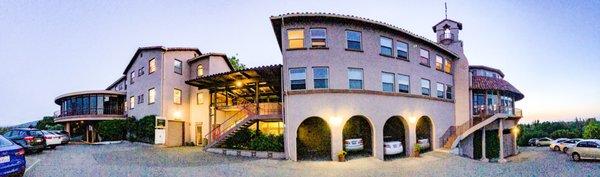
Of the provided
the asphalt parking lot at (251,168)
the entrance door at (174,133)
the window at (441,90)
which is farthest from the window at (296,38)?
the entrance door at (174,133)

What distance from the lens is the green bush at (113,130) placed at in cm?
2834

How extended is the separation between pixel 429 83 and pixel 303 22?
33.1ft

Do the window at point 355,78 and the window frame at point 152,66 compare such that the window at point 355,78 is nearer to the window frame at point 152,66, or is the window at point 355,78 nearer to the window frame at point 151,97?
the window frame at point 151,97

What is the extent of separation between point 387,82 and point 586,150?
14.0m

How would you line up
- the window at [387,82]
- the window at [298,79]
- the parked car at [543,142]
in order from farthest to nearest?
the parked car at [543,142]
the window at [387,82]
the window at [298,79]

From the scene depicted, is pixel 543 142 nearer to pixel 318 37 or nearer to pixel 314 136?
pixel 314 136

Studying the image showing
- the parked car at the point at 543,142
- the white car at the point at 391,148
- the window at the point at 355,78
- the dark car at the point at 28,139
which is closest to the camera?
the dark car at the point at 28,139

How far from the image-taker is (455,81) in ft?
82.9

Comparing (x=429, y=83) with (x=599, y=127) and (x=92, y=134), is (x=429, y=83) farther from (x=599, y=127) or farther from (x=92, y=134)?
(x=599, y=127)

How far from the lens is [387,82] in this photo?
19.4m

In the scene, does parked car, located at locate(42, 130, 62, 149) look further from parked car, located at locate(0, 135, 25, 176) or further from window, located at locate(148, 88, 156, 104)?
parked car, located at locate(0, 135, 25, 176)

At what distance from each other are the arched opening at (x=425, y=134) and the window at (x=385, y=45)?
5.80 meters

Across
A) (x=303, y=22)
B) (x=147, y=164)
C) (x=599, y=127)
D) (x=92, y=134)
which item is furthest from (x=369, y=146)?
(x=599, y=127)

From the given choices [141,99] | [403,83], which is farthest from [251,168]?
[141,99]
